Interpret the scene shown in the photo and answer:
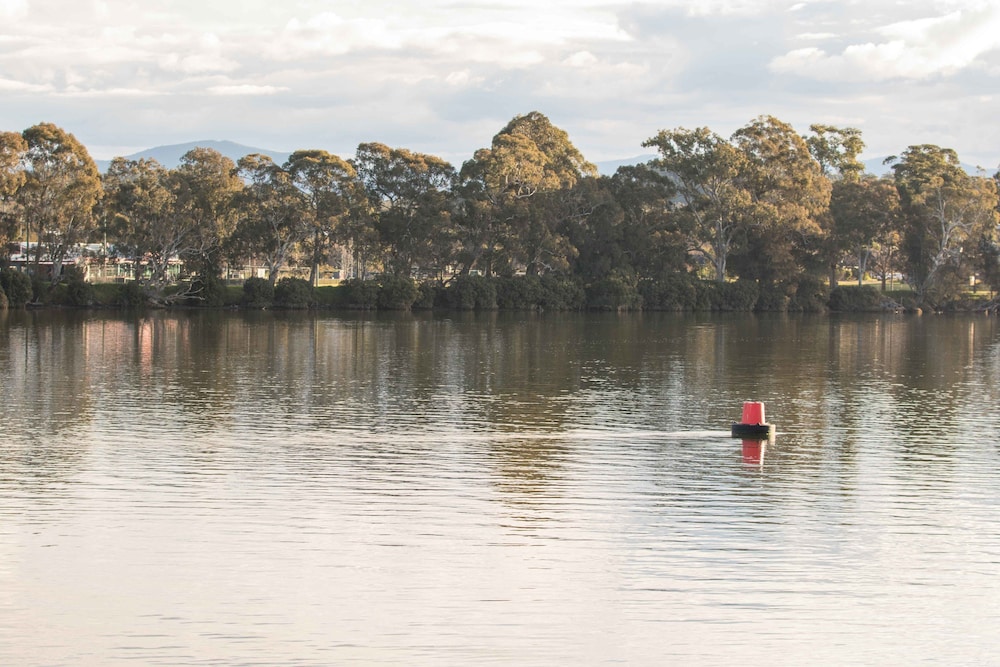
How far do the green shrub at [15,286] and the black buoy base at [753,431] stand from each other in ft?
218

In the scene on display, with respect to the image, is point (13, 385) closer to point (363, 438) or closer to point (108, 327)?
point (363, 438)

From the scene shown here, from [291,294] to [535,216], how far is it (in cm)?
2032

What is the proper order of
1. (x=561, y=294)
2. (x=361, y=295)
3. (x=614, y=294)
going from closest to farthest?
(x=361, y=295) < (x=561, y=294) < (x=614, y=294)

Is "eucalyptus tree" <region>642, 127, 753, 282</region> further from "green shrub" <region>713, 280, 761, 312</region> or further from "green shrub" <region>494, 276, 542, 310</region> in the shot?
"green shrub" <region>494, 276, 542, 310</region>

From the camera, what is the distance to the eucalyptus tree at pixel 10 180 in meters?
80.1

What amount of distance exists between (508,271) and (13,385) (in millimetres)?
66412

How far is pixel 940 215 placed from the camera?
349 ft

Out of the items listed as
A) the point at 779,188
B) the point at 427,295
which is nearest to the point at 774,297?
the point at 779,188

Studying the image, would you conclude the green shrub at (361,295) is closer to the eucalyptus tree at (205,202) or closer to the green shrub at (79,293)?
the eucalyptus tree at (205,202)

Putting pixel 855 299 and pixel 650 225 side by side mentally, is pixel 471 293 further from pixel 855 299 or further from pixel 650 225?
pixel 855 299

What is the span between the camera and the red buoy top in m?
25.4

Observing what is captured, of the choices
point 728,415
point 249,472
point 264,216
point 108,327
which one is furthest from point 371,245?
point 249,472

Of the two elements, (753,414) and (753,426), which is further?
(753,414)

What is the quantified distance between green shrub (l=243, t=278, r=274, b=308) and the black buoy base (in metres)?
68.9
